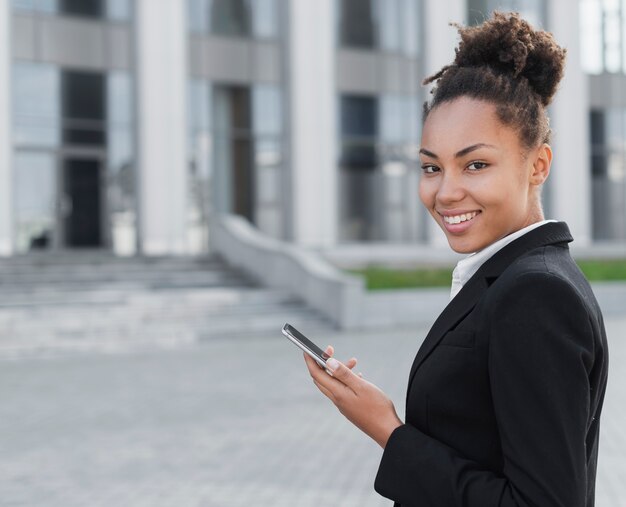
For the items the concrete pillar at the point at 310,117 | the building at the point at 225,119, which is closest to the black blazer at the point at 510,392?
the building at the point at 225,119

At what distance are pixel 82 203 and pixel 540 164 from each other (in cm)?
2088

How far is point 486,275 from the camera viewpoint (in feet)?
5.03

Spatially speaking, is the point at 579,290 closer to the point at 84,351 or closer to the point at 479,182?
the point at 479,182

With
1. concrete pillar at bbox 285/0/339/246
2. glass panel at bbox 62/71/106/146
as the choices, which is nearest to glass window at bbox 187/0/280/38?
concrete pillar at bbox 285/0/339/246

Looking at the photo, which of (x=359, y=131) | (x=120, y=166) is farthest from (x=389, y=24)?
(x=120, y=166)

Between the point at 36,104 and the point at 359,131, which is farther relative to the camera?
the point at 359,131

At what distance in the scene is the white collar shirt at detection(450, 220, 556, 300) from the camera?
155 centimetres

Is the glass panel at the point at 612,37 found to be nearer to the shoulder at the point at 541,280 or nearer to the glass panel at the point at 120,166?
the glass panel at the point at 120,166

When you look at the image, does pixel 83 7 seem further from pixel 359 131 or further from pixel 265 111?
pixel 359 131

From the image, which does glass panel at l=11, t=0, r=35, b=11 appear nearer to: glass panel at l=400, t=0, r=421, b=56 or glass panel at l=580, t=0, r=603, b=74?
glass panel at l=400, t=0, r=421, b=56

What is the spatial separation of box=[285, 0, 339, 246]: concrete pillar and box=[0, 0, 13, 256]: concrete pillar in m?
7.46

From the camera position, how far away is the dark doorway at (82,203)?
69.4 feet

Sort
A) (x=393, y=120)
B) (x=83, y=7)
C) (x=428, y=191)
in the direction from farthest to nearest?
(x=393, y=120)
(x=83, y=7)
(x=428, y=191)

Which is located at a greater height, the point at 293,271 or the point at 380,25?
the point at 380,25
